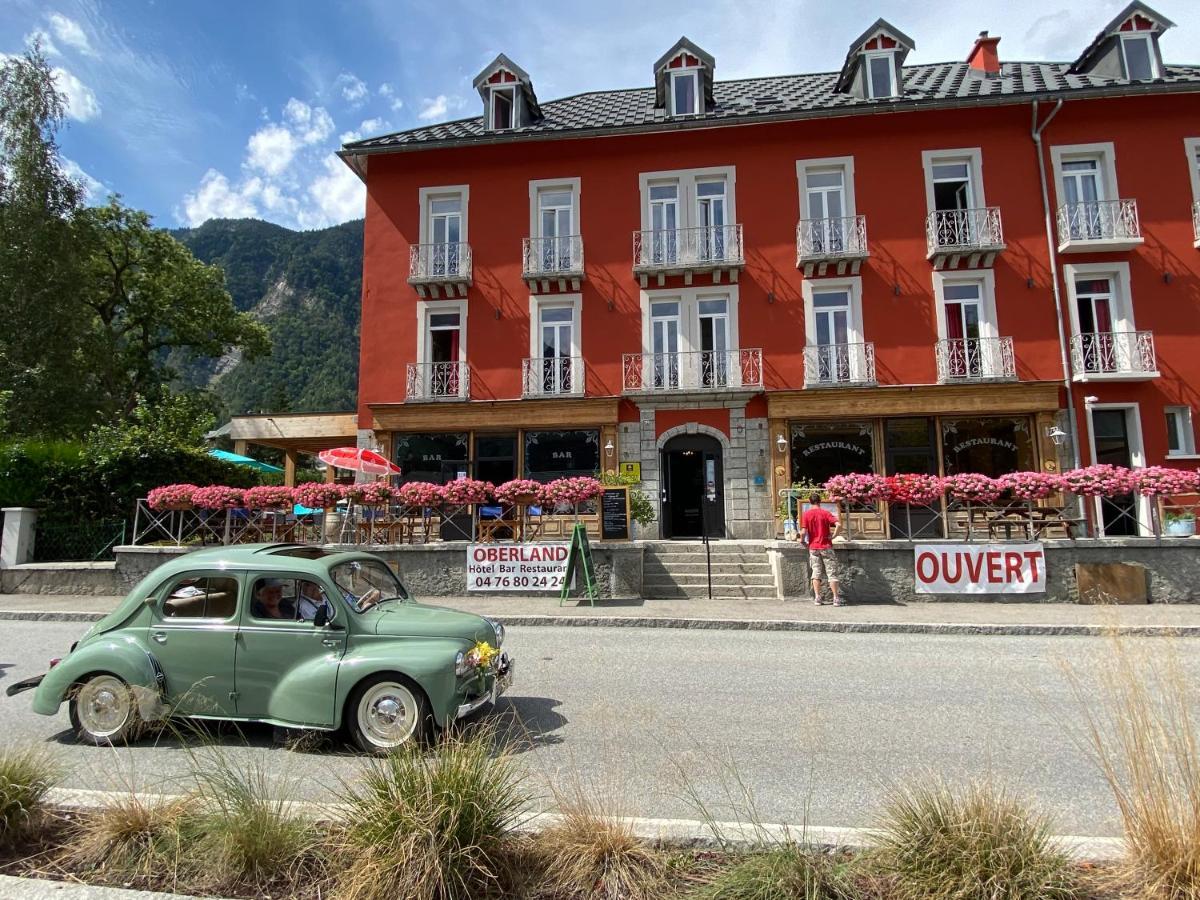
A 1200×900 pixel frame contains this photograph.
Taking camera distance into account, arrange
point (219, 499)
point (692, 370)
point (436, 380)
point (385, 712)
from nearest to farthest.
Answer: point (385, 712) < point (219, 499) < point (692, 370) < point (436, 380)

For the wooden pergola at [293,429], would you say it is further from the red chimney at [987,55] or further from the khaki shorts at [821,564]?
the red chimney at [987,55]

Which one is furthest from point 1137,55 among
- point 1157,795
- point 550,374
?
point 1157,795

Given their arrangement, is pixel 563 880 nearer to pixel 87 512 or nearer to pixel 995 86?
pixel 87 512

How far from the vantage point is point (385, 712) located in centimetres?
478

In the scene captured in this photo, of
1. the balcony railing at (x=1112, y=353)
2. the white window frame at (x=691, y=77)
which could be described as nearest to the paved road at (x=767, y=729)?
the balcony railing at (x=1112, y=353)

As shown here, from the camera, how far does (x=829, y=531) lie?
1201 centimetres

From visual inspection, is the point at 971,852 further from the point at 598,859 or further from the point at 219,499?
the point at 219,499

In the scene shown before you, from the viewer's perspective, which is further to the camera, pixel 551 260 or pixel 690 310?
pixel 551 260

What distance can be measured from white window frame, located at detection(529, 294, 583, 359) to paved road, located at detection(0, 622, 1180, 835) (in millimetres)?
12036

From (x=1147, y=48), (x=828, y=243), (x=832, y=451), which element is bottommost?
(x=832, y=451)

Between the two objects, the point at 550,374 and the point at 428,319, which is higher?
Answer: the point at 428,319

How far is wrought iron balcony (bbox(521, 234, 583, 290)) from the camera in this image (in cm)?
1944

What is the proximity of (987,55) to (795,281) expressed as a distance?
36.1ft

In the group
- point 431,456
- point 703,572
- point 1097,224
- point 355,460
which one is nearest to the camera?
point 703,572
